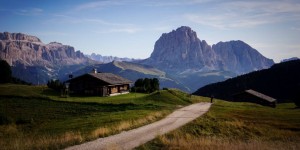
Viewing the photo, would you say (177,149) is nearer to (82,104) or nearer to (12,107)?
(82,104)

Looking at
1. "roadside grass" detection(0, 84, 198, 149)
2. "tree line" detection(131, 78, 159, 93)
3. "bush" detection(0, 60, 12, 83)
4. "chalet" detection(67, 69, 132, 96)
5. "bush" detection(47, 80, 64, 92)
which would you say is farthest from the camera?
"bush" detection(0, 60, 12, 83)

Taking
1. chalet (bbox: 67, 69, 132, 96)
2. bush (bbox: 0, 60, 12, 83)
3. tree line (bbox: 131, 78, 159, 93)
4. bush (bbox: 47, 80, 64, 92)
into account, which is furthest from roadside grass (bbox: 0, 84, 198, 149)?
bush (bbox: 0, 60, 12, 83)

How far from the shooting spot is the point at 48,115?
173ft

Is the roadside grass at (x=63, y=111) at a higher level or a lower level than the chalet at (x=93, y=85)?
lower

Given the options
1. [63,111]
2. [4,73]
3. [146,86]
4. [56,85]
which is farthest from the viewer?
[4,73]

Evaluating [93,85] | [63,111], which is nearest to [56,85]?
[93,85]

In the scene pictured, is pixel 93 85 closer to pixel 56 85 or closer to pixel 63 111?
pixel 56 85

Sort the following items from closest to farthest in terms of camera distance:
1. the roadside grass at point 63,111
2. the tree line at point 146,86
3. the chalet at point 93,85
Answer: the roadside grass at point 63,111
the chalet at point 93,85
the tree line at point 146,86

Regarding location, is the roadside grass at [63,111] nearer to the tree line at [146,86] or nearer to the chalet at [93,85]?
the chalet at [93,85]

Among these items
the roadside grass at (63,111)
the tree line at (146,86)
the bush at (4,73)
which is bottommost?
the roadside grass at (63,111)

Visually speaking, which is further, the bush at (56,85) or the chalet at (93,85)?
the bush at (56,85)

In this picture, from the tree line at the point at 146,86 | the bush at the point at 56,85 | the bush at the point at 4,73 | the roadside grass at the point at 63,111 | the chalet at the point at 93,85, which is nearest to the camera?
the roadside grass at the point at 63,111

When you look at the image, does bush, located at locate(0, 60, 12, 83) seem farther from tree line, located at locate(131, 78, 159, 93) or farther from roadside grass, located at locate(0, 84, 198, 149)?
tree line, located at locate(131, 78, 159, 93)

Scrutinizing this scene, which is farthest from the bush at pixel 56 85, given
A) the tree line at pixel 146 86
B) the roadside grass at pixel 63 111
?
the tree line at pixel 146 86
